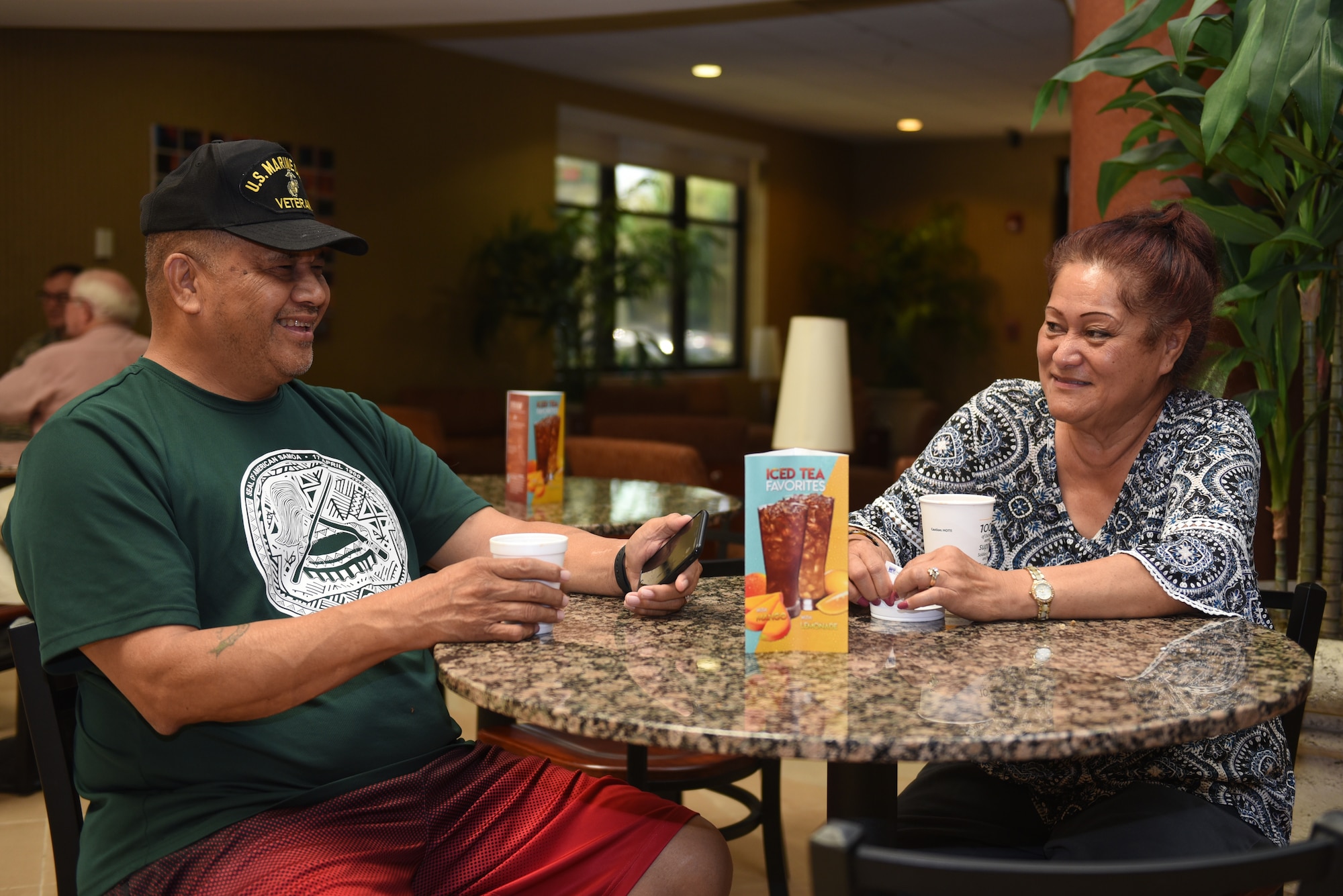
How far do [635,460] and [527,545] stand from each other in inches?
107

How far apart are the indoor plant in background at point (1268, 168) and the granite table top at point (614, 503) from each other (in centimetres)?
107

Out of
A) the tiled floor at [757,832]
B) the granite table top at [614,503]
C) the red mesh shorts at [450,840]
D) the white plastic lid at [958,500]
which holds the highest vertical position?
the white plastic lid at [958,500]

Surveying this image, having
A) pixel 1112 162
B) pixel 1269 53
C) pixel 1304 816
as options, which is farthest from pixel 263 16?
pixel 1304 816

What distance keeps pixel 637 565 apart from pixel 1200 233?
888 millimetres

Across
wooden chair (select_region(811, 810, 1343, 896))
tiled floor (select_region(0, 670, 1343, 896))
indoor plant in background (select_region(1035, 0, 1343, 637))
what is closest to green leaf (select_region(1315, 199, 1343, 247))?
indoor plant in background (select_region(1035, 0, 1343, 637))

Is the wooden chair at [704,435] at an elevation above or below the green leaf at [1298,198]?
below

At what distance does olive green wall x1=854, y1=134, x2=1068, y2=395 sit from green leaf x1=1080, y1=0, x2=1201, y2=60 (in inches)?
343

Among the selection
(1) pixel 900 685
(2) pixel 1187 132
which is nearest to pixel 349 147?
(2) pixel 1187 132

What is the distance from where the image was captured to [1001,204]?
11.2m

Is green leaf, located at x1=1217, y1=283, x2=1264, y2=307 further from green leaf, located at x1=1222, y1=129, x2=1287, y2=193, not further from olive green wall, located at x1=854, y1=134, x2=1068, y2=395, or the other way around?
olive green wall, located at x1=854, y1=134, x2=1068, y2=395

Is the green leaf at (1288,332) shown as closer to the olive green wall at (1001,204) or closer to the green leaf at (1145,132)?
the green leaf at (1145,132)

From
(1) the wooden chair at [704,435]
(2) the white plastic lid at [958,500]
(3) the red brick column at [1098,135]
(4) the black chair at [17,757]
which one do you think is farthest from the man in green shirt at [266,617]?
(1) the wooden chair at [704,435]

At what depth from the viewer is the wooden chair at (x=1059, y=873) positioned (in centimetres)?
83

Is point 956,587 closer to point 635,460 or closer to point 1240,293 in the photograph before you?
point 1240,293
